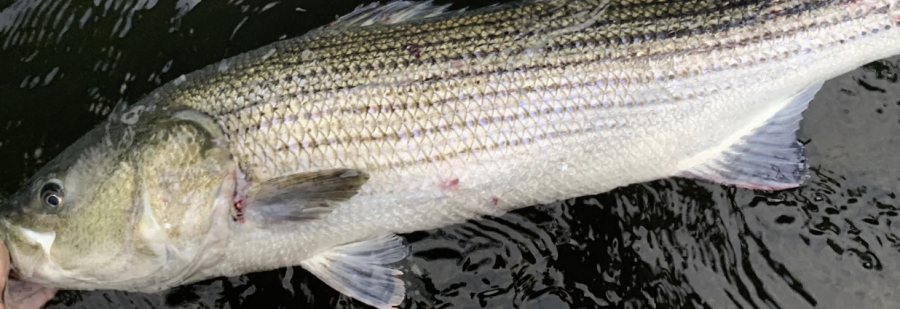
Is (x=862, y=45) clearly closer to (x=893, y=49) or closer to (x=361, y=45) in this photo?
(x=893, y=49)

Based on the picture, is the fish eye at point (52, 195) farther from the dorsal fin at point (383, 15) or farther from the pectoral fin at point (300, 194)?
the dorsal fin at point (383, 15)

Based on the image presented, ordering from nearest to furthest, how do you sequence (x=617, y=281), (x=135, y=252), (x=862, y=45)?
(x=135, y=252) → (x=862, y=45) → (x=617, y=281)

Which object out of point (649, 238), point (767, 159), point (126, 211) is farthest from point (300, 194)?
point (767, 159)

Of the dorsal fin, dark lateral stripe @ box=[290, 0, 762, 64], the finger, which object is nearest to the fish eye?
the finger

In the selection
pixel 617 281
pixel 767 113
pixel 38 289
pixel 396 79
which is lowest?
pixel 617 281

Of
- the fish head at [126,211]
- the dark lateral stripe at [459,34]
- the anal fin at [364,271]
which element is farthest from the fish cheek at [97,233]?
the dark lateral stripe at [459,34]

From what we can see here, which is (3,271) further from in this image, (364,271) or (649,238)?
(649,238)

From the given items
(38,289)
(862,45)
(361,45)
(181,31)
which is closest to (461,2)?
(361,45)

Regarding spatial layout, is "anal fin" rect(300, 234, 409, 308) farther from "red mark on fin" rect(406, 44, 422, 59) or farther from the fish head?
"red mark on fin" rect(406, 44, 422, 59)
